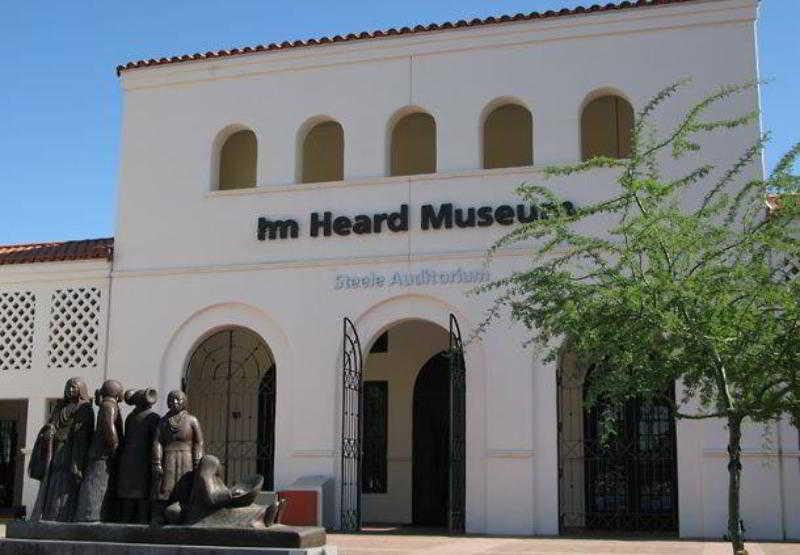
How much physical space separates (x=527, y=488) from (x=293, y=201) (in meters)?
6.21

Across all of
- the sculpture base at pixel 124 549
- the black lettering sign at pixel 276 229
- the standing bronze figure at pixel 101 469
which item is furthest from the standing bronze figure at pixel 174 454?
the black lettering sign at pixel 276 229

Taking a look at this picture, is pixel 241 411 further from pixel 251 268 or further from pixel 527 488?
pixel 527 488

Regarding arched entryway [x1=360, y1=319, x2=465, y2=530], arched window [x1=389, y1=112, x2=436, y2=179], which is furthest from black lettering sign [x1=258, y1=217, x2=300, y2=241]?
arched entryway [x1=360, y1=319, x2=465, y2=530]

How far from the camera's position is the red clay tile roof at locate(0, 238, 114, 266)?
780 inches

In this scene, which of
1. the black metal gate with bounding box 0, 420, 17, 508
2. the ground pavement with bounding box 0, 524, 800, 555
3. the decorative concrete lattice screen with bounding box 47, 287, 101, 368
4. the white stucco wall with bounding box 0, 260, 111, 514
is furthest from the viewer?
the black metal gate with bounding box 0, 420, 17, 508

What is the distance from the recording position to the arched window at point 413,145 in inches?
762

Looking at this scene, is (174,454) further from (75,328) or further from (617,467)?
(617,467)

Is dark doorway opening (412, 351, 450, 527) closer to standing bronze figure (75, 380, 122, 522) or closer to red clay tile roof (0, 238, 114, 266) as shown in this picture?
red clay tile roof (0, 238, 114, 266)

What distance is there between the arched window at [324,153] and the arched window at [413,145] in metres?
1.00

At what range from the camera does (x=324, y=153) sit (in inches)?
788

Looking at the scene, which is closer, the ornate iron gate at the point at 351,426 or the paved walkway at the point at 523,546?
the paved walkway at the point at 523,546

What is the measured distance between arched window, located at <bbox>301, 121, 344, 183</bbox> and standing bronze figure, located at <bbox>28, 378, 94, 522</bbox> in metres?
8.72

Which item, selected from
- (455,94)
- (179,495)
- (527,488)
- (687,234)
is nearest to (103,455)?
(179,495)

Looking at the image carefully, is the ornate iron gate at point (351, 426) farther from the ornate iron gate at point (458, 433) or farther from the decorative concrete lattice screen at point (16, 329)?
the decorative concrete lattice screen at point (16, 329)
